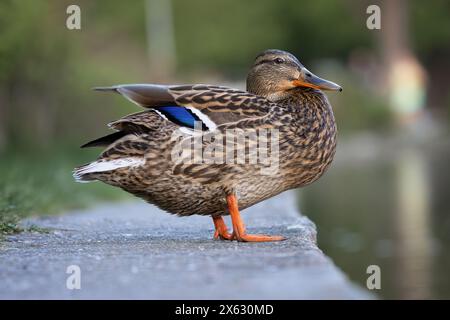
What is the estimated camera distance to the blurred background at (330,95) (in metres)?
9.88

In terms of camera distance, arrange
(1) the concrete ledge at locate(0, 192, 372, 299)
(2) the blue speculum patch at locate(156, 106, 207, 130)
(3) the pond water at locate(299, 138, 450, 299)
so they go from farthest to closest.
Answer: (3) the pond water at locate(299, 138, 450, 299) < (2) the blue speculum patch at locate(156, 106, 207, 130) < (1) the concrete ledge at locate(0, 192, 372, 299)

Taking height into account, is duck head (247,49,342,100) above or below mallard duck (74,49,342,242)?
above

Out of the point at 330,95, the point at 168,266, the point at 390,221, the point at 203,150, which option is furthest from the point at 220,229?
the point at 330,95

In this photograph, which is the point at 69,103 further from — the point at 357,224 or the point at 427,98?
the point at 427,98

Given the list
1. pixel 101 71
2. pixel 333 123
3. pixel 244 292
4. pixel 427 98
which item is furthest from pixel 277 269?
pixel 427 98

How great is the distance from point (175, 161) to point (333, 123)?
1005 mm

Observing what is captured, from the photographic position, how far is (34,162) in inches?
456

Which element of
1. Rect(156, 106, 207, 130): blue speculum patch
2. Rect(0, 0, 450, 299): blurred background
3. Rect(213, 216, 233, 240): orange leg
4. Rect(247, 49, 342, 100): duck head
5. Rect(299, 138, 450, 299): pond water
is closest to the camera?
Rect(156, 106, 207, 130): blue speculum patch

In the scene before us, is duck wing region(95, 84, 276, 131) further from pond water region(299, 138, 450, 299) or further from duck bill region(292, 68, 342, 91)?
pond water region(299, 138, 450, 299)

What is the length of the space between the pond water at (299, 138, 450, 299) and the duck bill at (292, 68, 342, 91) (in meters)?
2.02

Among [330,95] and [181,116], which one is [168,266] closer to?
[181,116]

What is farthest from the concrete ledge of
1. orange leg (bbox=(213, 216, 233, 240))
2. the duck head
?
the duck head

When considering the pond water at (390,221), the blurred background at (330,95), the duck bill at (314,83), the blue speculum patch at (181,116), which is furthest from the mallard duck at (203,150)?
the pond water at (390,221)

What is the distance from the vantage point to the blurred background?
32.4ft
